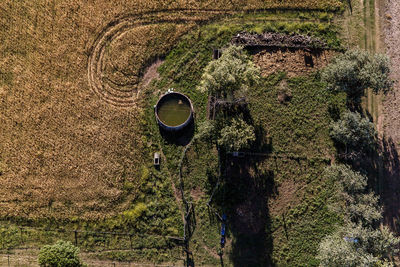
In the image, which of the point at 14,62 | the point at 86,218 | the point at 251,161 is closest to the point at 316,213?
the point at 251,161

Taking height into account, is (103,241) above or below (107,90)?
below

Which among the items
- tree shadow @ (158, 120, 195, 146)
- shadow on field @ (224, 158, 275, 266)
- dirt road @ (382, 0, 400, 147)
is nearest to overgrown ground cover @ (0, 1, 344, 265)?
shadow on field @ (224, 158, 275, 266)

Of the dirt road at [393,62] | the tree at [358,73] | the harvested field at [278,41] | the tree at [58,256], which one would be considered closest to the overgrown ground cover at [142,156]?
the harvested field at [278,41]

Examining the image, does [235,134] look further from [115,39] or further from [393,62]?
[393,62]

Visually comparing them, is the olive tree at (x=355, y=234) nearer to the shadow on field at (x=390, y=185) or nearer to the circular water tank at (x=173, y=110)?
the shadow on field at (x=390, y=185)

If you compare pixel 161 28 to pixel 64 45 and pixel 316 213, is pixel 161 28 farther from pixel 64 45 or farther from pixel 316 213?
pixel 316 213
